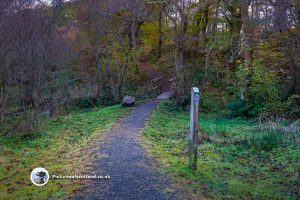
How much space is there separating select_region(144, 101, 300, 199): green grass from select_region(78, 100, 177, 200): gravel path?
0.39 meters

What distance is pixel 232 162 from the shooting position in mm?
8328

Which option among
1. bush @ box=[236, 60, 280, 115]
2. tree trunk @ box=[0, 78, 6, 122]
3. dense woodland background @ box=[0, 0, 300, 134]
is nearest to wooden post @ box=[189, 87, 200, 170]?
dense woodland background @ box=[0, 0, 300, 134]

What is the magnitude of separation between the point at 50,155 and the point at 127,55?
1254 cm

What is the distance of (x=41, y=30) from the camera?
12602 millimetres

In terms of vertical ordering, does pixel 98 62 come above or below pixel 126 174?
above

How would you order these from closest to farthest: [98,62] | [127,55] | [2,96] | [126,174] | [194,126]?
[126,174], [194,126], [2,96], [127,55], [98,62]

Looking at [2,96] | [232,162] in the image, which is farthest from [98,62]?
[232,162]

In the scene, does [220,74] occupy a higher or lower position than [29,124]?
higher

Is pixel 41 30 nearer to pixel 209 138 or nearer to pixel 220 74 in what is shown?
pixel 209 138

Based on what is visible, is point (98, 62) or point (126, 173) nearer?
point (126, 173)

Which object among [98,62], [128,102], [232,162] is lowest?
[232,162]

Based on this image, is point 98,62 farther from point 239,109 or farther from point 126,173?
point 126,173

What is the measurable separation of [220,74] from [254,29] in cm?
609

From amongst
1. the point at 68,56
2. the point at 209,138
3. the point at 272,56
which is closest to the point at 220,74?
the point at 272,56
